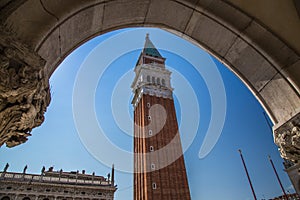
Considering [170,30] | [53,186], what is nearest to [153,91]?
[53,186]

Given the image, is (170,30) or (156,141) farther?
(156,141)

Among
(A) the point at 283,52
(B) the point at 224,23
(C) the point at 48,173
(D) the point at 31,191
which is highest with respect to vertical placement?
(C) the point at 48,173

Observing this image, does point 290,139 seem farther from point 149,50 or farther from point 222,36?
point 149,50

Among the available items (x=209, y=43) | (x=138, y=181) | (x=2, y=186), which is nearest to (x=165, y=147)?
(x=138, y=181)

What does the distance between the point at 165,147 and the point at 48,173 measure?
17.6 metres

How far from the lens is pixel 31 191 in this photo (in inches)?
919

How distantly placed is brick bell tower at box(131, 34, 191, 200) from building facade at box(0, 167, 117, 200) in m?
5.54

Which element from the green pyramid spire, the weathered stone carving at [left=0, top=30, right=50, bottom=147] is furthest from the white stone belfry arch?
the green pyramid spire

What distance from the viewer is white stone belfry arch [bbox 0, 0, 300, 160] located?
1.40 meters

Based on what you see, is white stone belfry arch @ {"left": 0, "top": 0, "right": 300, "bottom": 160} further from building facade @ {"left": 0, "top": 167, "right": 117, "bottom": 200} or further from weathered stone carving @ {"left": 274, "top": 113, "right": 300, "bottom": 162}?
building facade @ {"left": 0, "top": 167, "right": 117, "bottom": 200}

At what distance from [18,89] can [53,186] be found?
28.3m

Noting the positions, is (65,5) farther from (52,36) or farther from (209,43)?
(209,43)

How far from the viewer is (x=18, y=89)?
52.9 inches

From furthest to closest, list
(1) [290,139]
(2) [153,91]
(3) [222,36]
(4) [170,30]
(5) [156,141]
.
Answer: (2) [153,91] → (5) [156,141] → (4) [170,30] → (3) [222,36] → (1) [290,139]
